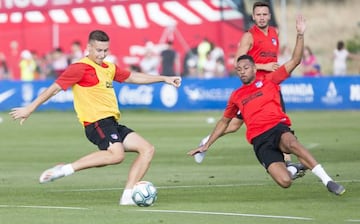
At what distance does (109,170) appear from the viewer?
19.9 metres

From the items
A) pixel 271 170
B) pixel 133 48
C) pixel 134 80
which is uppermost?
pixel 134 80

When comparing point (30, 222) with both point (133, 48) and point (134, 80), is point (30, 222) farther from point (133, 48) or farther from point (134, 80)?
point (133, 48)

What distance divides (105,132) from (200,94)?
24524 mm

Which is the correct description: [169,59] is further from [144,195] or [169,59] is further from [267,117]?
[144,195]

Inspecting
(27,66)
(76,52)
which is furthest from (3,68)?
(76,52)

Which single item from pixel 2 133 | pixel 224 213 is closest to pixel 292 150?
pixel 224 213

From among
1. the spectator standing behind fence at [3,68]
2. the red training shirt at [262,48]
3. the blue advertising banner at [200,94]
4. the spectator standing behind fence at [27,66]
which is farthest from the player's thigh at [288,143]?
the spectator standing behind fence at [3,68]

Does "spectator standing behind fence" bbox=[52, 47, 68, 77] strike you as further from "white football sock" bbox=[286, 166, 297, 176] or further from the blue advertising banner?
"white football sock" bbox=[286, 166, 297, 176]

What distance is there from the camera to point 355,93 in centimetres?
3756

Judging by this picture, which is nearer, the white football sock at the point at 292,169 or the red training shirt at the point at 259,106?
the red training shirt at the point at 259,106

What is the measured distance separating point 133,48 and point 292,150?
1231 inches

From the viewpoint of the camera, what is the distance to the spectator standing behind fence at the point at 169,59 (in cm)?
4231

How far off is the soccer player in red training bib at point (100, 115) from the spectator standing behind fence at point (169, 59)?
27352 millimetres

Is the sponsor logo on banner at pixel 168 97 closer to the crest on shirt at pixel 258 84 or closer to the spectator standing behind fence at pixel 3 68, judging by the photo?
the spectator standing behind fence at pixel 3 68
